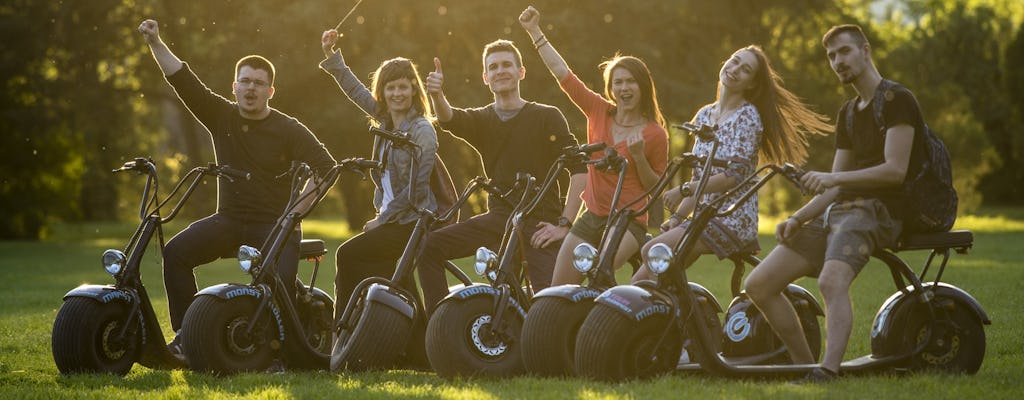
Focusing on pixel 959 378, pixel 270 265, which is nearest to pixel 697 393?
pixel 959 378

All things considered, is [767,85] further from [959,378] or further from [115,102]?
[115,102]

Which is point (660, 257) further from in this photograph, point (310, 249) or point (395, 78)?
point (310, 249)

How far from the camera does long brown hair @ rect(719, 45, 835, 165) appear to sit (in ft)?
25.5

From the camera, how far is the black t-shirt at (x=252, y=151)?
8812mm

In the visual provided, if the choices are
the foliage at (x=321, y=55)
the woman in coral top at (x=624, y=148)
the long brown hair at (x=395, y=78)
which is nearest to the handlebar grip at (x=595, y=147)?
the woman in coral top at (x=624, y=148)

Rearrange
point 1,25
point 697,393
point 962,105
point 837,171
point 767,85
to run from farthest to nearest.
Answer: point 962,105, point 1,25, point 767,85, point 837,171, point 697,393

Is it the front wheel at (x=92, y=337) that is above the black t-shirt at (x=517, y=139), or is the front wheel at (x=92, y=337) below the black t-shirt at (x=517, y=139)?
below

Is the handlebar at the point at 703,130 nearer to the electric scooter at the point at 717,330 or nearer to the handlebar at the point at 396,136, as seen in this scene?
the electric scooter at the point at 717,330

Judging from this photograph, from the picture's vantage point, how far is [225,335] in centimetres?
789

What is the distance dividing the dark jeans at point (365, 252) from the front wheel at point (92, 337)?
1.28 m

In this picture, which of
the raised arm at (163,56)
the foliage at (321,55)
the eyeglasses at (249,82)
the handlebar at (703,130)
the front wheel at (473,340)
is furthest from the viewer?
the foliage at (321,55)

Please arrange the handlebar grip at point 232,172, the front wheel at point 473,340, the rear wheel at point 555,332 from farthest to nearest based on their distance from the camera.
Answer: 1. the handlebar grip at point 232,172
2. the front wheel at point 473,340
3. the rear wheel at point 555,332

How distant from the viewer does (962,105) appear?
44531mm

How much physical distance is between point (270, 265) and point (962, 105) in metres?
40.1
